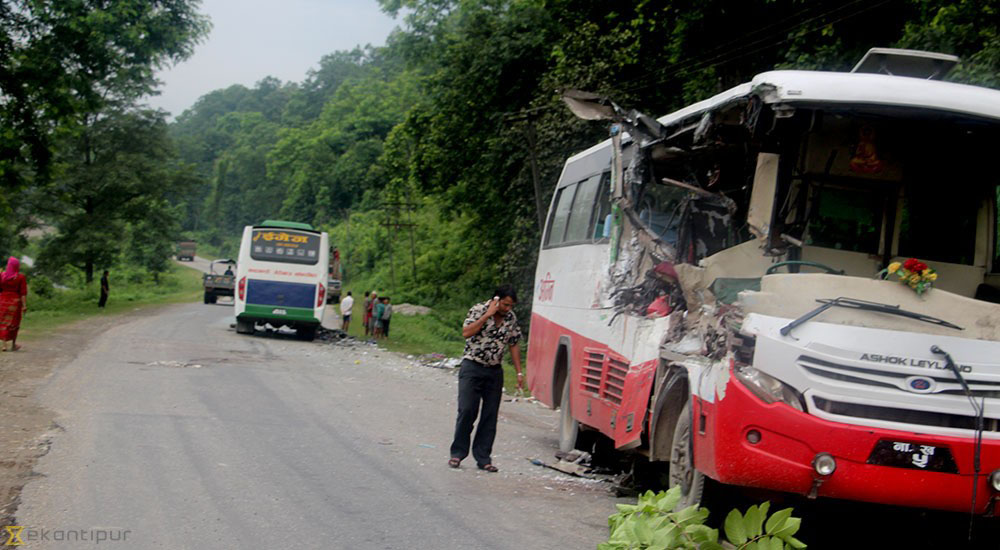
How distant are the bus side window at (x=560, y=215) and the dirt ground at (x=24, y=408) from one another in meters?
6.12

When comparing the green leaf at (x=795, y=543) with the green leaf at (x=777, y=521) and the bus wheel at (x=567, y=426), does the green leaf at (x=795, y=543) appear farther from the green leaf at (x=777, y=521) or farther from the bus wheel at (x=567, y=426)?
the bus wheel at (x=567, y=426)

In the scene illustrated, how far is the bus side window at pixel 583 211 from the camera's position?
11117 millimetres

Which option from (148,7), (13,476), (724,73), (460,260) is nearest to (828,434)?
(13,476)

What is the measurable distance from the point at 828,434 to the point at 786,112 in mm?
2148

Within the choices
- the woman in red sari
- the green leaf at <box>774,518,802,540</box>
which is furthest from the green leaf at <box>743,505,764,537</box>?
the woman in red sari

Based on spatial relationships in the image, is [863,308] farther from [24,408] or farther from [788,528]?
[24,408]

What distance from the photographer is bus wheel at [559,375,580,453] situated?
11.5 meters

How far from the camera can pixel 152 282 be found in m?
73.8

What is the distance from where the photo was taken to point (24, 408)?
1248cm

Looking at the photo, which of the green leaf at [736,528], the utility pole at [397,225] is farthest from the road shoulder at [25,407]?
the utility pole at [397,225]

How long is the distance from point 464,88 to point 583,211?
2023cm

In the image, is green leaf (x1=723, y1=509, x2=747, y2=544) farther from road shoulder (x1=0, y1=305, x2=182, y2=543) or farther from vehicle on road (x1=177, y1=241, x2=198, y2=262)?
vehicle on road (x1=177, y1=241, x2=198, y2=262)

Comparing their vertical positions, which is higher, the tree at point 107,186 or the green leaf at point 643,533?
the tree at point 107,186

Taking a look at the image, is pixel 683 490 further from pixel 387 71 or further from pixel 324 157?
pixel 387 71
